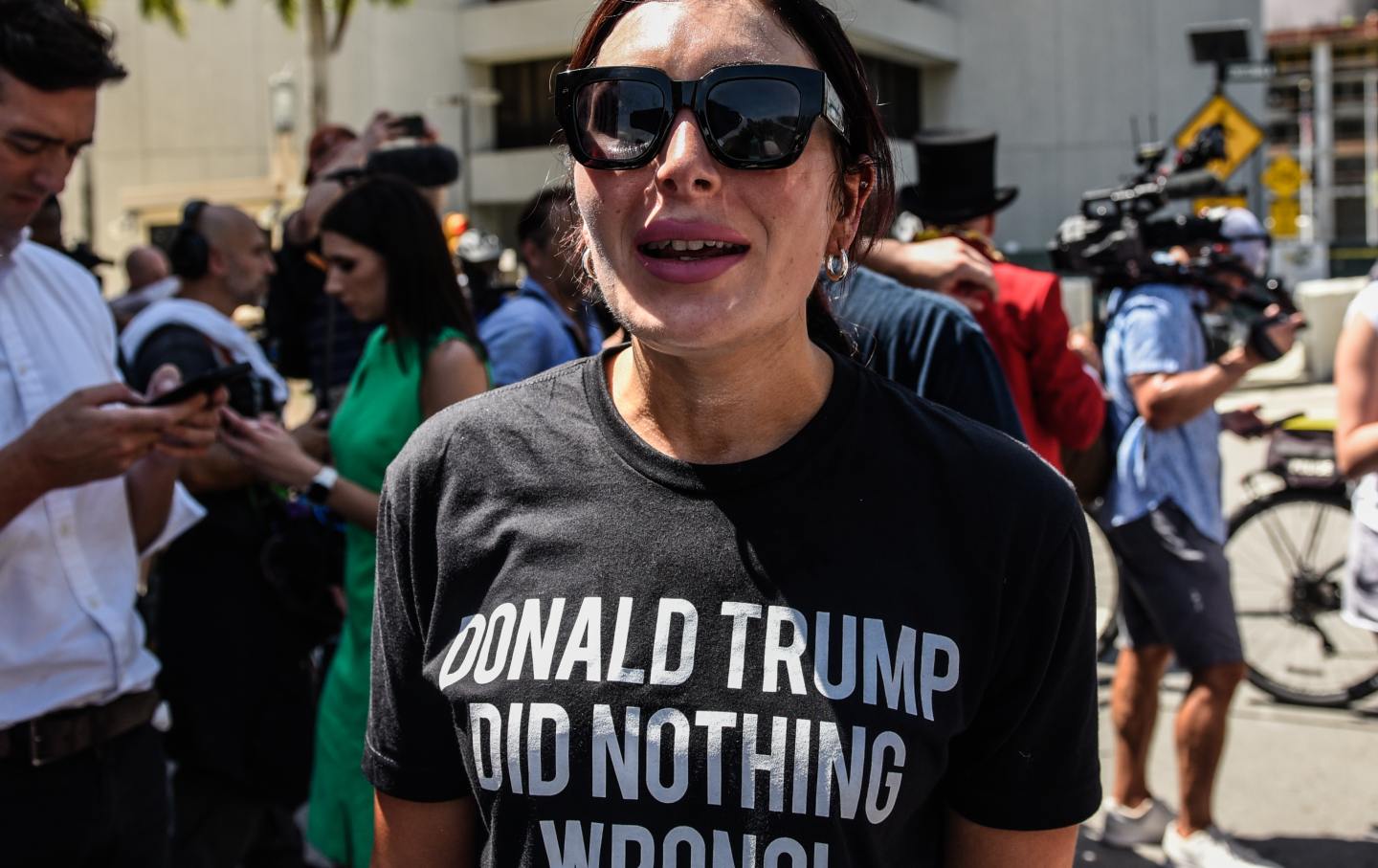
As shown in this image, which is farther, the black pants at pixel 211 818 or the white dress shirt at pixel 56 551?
the black pants at pixel 211 818

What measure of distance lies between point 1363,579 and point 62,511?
11.1 feet

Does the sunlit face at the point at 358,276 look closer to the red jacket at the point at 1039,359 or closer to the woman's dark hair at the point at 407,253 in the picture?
the woman's dark hair at the point at 407,253

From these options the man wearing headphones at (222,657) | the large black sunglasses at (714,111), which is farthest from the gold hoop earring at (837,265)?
the man wearing headphones at (222,657)

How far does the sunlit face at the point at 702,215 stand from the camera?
5.02 feet

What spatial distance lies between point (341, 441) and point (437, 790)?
1.89 meters

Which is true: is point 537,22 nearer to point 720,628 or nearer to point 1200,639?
point 1200,639

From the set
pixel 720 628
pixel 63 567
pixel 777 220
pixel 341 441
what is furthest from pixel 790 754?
pixel 341 441

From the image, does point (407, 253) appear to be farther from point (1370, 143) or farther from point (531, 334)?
point (1370, 143)

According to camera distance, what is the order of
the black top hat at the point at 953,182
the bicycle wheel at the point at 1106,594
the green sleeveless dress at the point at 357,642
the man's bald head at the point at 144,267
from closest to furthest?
the green sleeveless dress at the point at 357,642 < the black top hat at the point at 953,182 < the bicycle wheel at the point at 1106,594 < the man's bald head at the point at 144,267

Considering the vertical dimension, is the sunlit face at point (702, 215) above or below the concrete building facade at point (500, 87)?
below

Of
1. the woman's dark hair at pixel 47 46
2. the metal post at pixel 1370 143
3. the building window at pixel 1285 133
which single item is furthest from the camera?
the building window at pixel 1285 133

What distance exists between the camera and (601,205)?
5.24ft

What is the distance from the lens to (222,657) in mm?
3736

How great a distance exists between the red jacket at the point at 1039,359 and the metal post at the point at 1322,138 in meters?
77.2
